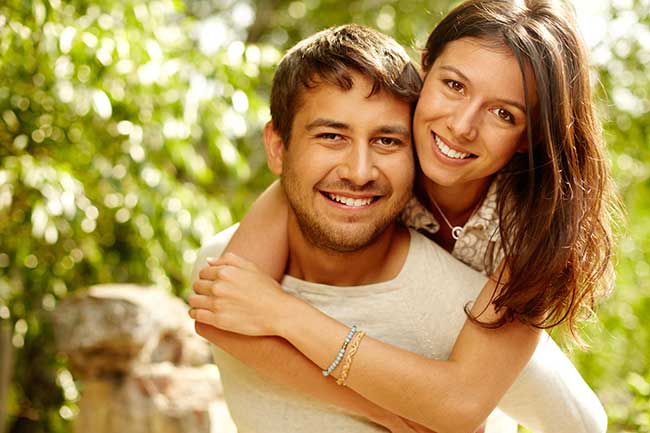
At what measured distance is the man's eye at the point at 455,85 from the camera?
237 cm

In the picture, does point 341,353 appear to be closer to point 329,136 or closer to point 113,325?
point 329,136

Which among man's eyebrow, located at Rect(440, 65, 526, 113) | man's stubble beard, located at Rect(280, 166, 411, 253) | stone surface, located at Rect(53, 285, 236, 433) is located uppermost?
man's eyebrow, located at Rect(440, 65, 526, 113)

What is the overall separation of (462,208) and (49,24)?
1.68m

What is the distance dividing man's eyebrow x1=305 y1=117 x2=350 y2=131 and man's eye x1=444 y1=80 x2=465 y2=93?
0.29 meters

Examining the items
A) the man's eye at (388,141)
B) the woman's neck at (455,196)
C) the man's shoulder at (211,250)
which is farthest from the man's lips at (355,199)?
the man's shoulder at (211,250)

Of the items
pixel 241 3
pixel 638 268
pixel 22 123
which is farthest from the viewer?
pixel 241 3

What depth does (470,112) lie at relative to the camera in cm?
231

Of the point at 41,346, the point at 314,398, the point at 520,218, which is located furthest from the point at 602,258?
the point at 41,346

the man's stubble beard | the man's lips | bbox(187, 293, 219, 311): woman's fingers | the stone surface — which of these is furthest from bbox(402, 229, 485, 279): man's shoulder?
the stone surface

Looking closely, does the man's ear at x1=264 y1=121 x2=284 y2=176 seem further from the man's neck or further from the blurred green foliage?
the blurred green foliage

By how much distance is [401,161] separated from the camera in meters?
2.43

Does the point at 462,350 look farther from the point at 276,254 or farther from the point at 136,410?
the point at 136,410

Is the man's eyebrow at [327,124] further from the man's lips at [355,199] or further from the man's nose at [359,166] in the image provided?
the man's lips at [355,199]

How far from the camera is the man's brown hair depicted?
Result: 7.82 feet
